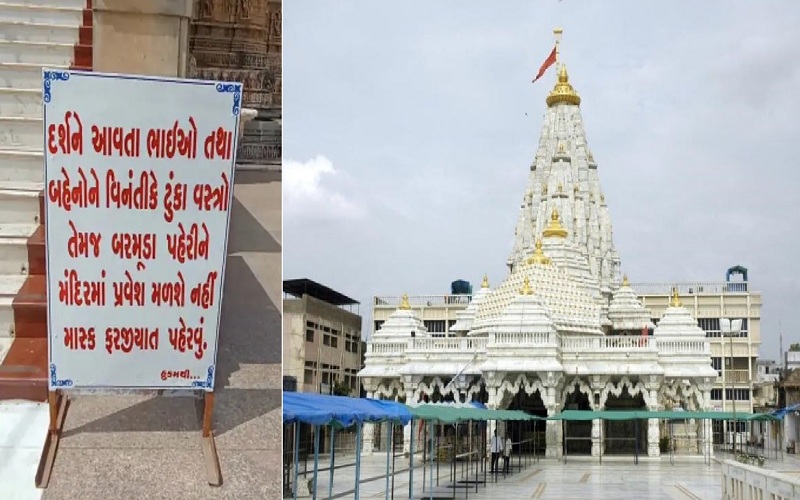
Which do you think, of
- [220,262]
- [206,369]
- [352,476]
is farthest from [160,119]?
[352,476]

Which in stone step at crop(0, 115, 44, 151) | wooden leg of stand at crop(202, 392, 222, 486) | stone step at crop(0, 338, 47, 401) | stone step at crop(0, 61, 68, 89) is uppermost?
stone step at crop(0, 61, 68, 89)

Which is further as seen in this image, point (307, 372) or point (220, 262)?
point (307, 372)

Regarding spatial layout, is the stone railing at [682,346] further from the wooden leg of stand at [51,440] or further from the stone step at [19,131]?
the wooden leg of stand at [51,440]

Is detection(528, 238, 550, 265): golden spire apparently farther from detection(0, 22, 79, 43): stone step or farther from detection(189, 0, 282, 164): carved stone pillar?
detection(0, 22, 79, 43): stone step

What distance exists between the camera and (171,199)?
16.1ft

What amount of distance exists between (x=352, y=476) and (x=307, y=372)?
1989 cm

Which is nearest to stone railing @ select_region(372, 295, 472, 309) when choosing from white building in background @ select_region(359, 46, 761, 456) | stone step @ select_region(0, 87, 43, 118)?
white building in background @ select_region(359, 46, 761, 456)

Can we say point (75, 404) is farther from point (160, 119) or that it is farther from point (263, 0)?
point (263, 0)

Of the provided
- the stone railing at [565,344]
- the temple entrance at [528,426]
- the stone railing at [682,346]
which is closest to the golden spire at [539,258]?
the stone railing at [565,344]

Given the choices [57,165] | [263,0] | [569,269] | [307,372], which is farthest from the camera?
[307,372]

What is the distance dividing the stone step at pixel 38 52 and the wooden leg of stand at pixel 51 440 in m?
3.54

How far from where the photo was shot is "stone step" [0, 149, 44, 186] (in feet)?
22.4

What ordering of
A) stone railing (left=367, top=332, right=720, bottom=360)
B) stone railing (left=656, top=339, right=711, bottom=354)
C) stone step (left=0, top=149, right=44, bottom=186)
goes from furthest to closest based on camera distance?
stone railing (left=656, top=339, right=711, bottom=354), stone railing (left=367, top=332, right=720, bottom=360), stone step (left=0, top=149, right=44, bottom=186)

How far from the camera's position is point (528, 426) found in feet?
97.8
